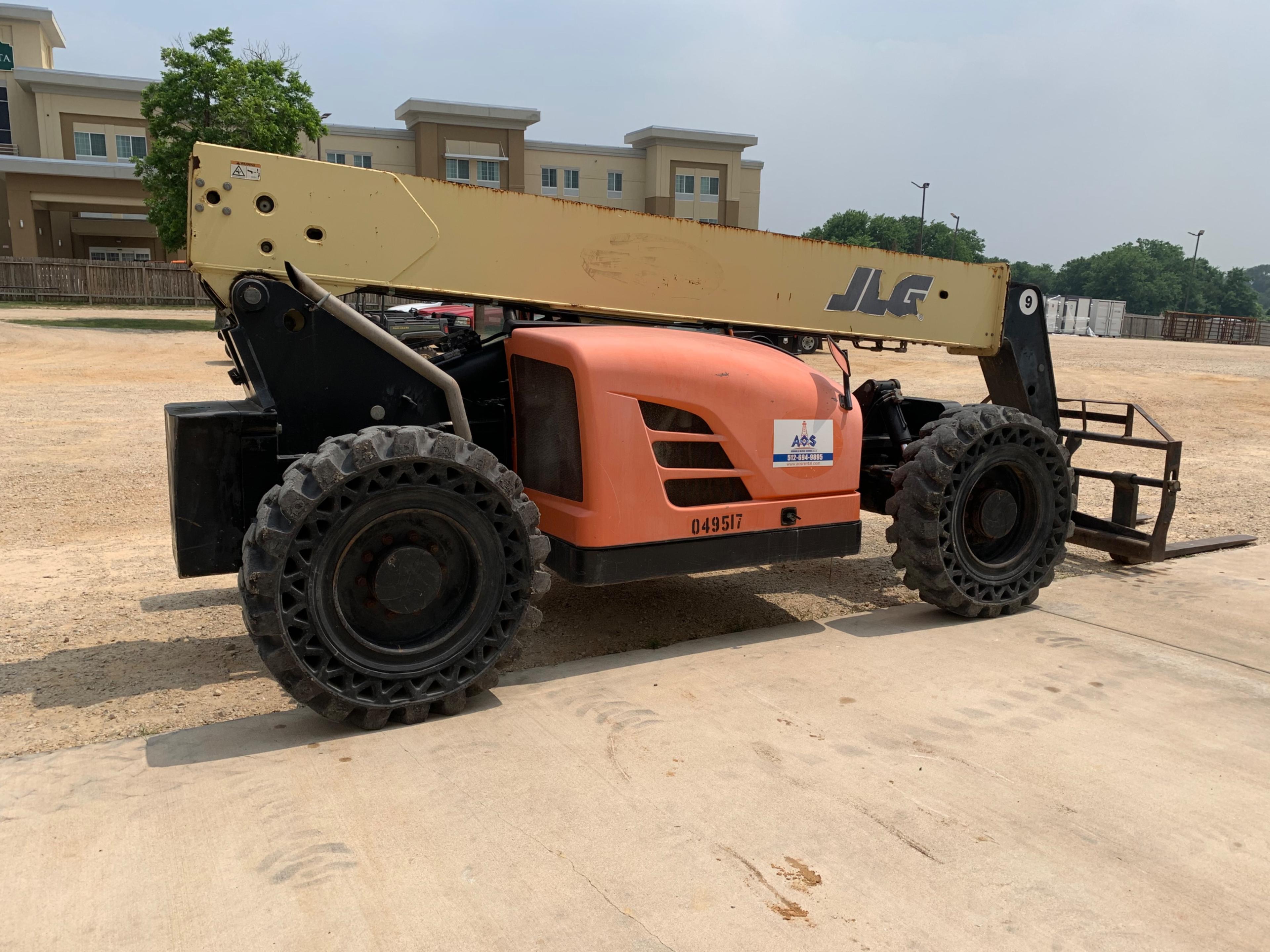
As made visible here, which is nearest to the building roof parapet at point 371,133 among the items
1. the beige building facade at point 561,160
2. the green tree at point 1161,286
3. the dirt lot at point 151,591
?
the beige building facade at point 561,160

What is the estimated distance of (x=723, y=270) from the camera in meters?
5.20

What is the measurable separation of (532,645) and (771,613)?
1.52 metres

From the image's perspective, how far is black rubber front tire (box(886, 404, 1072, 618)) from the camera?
5.39 meters

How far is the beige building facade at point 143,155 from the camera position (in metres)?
40.0

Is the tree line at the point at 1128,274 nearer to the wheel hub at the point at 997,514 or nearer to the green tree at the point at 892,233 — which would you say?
the green tree at the point at 892,233

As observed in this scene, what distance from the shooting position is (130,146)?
4553 cm

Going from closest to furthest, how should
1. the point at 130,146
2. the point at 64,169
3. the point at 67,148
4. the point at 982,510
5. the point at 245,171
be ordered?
1. the point at 245,171
2. the point at 982,510
3. the point at 64,169
4. the point at 67,148
5. the point at 130,146

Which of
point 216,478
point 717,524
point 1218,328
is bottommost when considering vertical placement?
point 717,524

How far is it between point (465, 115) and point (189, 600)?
1982 inches

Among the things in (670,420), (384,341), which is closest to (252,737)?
(384,341)

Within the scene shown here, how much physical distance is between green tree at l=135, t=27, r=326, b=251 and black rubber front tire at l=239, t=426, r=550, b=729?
2980 centimetres

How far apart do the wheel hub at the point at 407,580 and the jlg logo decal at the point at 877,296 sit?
2.80 meters

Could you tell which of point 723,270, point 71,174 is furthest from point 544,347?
point 71,174

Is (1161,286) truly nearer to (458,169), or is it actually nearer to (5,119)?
(458,169)
